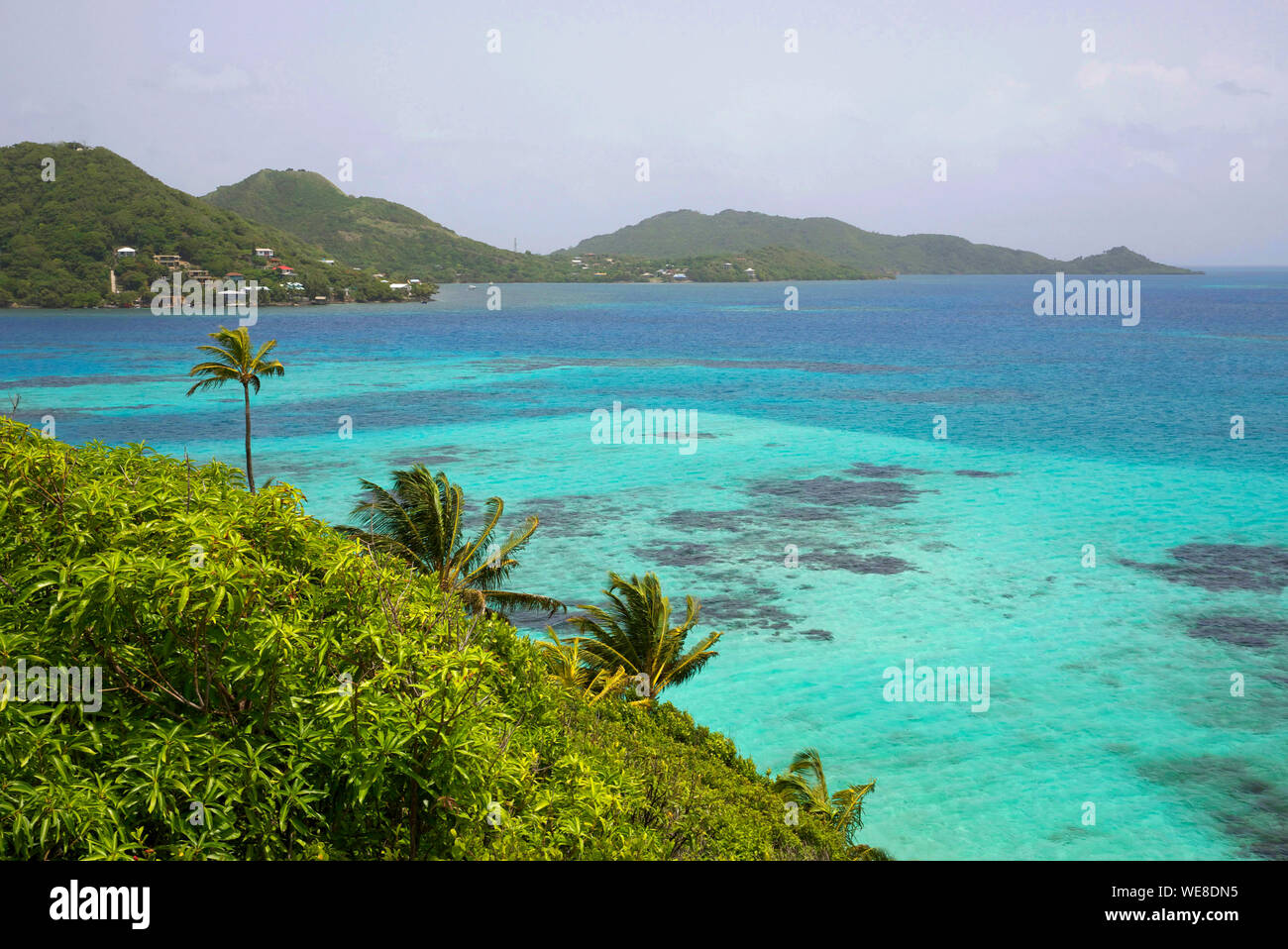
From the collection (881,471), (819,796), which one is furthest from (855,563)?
(819,796)

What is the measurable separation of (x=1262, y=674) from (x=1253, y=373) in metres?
73.5

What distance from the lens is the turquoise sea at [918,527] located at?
2128 cm

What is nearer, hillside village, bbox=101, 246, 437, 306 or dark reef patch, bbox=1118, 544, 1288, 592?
dark reef patch, bbox=1118, 544, 1288, 592

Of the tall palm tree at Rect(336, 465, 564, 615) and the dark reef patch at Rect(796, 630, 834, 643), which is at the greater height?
the tall palm tree at Rect(336, 465, 564, 615)

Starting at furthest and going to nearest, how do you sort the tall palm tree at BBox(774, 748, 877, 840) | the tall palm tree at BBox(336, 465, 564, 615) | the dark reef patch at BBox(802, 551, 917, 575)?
the dark reef patch at BBox(802, 551, 917, 575)
the tall palm tree at BBox(336, 465, 564, 615)
the tall palm tree at BBox(774, 748, 877, 840)

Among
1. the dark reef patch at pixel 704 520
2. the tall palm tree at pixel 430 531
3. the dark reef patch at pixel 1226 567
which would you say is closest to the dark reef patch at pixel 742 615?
the dark reef patch at pixel 704 520

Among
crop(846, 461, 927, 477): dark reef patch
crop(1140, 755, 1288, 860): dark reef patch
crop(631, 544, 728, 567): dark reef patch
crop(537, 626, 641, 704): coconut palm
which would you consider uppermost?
crop(846, 461, 927, 477): dark reef patch

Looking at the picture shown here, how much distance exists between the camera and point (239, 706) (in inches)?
278

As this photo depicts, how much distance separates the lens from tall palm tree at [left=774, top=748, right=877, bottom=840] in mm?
16469

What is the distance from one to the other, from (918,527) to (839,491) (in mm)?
6734

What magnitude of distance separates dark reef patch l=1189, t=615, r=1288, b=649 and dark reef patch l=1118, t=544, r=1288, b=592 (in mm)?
3095

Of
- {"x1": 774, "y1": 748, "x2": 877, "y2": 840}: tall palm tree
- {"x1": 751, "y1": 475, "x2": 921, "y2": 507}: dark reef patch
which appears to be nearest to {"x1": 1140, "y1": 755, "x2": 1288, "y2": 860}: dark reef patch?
{"x1": 774, "y1": 748, "x2": 877, "y2": 840}: tall palm tree

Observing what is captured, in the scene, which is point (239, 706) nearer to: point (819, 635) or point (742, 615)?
point (819, 635)

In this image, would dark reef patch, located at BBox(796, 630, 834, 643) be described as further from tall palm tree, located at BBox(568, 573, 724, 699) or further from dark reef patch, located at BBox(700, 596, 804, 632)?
tall palm tree, located at BBox(568, 573, 724, 699)
